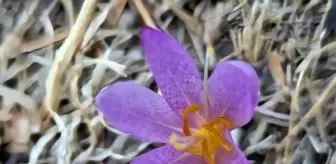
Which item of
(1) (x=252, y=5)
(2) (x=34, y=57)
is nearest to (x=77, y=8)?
(2) (x=34, y=57)

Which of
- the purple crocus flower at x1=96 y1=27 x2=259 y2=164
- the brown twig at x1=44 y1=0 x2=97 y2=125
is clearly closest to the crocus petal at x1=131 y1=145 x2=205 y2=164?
the purple crocus flower at x1=96 y1=27 x2=259 y2=164

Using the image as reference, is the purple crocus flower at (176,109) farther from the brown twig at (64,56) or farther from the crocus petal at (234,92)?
the brown twig at (64,56)

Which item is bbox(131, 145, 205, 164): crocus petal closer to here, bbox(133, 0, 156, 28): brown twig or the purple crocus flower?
the purple crocus flower

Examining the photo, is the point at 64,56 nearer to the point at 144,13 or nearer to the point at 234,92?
the point at 144,13

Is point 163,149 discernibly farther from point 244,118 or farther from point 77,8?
point 77,8

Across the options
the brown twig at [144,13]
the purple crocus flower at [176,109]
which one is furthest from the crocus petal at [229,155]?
the brown twig at [144,13]

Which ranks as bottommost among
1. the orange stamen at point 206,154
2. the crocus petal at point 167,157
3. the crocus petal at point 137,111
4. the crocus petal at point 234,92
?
the crocus petal at point 167,157
